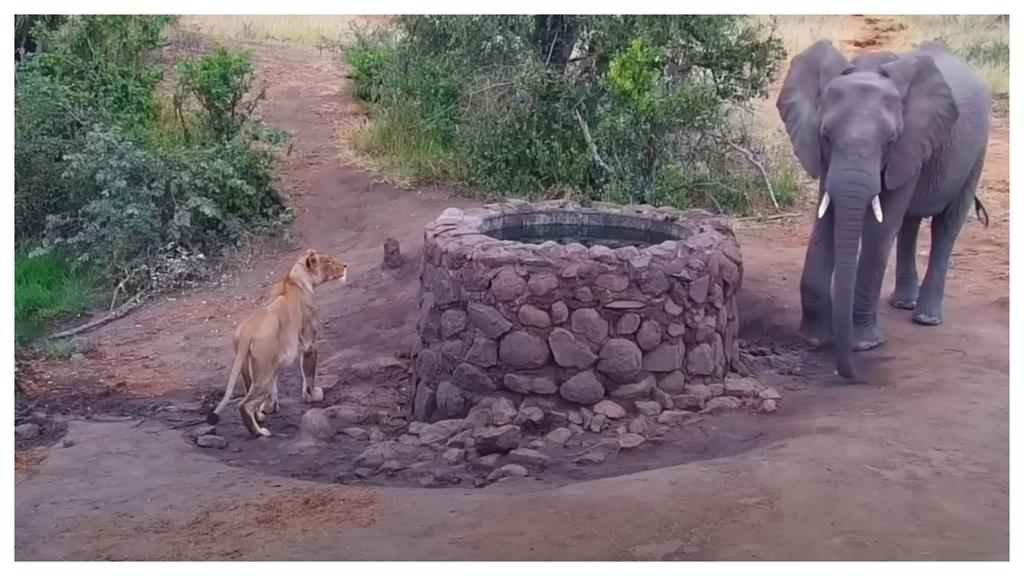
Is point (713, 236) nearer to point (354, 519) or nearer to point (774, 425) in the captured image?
point (774, 425)

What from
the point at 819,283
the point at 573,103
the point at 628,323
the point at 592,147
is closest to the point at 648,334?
the point at 628,323

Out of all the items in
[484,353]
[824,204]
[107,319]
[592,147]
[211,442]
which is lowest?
[107,319]

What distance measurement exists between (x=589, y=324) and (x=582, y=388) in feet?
1.21

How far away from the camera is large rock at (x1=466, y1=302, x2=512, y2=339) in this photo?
695 centimetres

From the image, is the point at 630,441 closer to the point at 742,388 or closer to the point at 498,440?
the point at 498,440

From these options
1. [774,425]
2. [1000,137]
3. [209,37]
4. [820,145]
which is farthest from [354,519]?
[209,37]

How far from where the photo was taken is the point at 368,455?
6625 mm

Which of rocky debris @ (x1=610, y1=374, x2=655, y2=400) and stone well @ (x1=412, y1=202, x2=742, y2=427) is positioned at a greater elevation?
stone well @ (x1=412, y1=202, x2=742, y2=427)

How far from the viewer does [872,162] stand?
24.1ft

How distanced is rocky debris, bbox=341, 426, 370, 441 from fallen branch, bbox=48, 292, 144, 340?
144 inches

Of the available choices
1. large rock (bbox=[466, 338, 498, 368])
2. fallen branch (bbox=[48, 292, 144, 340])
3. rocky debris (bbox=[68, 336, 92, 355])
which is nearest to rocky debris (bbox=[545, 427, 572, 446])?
large rock (bbox=[466, 338, 498, 368])

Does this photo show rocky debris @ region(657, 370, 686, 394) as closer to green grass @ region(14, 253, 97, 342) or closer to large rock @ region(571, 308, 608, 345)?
large rock @ region(571, 308, 608, 345)

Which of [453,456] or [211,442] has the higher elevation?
[453,456]

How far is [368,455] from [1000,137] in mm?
11151
